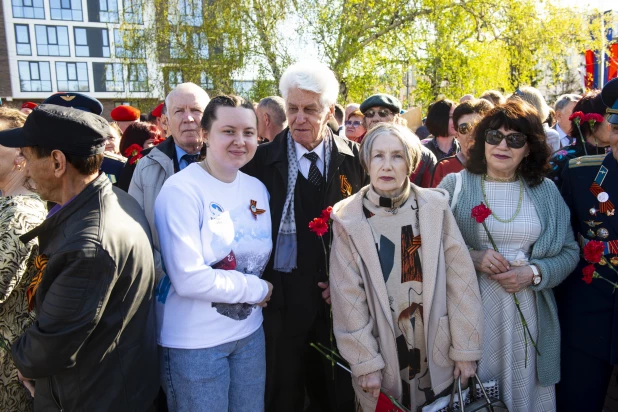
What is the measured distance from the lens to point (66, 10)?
41.3 metres

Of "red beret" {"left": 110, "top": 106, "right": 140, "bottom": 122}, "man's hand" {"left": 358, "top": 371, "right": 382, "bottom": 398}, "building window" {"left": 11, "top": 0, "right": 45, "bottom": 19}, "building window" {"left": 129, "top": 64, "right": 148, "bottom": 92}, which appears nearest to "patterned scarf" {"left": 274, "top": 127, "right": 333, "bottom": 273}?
"man's hand" {"left": 358, "top": 371, "right": 382, "bottom": 398}

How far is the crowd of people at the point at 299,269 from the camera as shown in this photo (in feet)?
6.23

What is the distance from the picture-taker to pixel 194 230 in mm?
2180

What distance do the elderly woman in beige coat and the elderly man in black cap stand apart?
1015 mm

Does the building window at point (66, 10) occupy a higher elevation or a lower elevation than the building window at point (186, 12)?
higher

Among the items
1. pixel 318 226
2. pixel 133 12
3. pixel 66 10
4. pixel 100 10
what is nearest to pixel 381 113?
pixel 318 226

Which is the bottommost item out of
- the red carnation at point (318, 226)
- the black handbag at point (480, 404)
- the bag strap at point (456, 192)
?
the black handbag at point (480, 404)

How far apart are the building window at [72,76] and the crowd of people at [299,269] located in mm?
44463

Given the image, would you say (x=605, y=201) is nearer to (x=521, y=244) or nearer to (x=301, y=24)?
(x=521, y=244)

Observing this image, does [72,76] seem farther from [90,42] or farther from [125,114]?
[125,114]

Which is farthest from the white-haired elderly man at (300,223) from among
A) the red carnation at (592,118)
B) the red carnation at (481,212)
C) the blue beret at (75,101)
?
the red carnation at (592,118)

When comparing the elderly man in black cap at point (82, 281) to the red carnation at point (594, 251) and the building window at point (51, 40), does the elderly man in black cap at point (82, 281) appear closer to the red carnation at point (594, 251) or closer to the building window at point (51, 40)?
the red carnation at point (594, 251)

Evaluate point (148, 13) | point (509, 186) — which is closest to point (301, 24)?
point (148, 13)

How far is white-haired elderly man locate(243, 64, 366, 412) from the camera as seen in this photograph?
284cm
